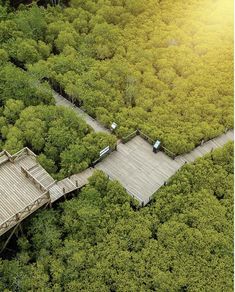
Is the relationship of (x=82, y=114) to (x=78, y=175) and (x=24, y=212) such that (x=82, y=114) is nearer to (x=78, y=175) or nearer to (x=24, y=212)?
(x=78, y=175)

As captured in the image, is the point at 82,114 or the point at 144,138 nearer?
the point at 144,138

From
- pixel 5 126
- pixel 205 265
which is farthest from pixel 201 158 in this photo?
pixel 5 126

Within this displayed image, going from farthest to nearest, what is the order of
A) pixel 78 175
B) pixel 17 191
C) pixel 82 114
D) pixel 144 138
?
pixel 82 114 < pixel 144 138 < pixel 78 175 < pixel 17 191

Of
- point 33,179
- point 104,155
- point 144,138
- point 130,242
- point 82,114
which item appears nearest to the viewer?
point 130,242

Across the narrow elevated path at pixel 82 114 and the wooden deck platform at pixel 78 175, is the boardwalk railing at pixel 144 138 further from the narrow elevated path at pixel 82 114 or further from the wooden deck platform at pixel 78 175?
the narrow elevated path at pixel 82 114

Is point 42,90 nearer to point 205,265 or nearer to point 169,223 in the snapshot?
point 169,223

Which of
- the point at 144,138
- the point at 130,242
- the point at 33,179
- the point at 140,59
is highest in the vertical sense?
the point at 140,59

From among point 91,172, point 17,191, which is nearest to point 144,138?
point 91,172
